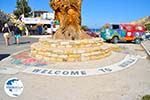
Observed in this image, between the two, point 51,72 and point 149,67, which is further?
point 149,67

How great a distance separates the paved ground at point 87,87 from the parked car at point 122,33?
12.4m

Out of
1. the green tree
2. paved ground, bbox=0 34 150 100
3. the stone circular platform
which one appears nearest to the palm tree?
the stone circular platform

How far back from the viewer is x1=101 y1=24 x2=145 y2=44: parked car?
21641 mm

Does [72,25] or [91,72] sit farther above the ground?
[72,25]

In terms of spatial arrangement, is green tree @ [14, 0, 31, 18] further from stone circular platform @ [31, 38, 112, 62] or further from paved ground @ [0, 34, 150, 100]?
paved ground @ [0, 34, 150, 100]

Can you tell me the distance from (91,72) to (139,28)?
14.0 m

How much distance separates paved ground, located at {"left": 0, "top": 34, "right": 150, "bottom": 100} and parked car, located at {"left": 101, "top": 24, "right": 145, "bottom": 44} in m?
12.4

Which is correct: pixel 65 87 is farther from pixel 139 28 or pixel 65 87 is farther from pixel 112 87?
pixel 139 28

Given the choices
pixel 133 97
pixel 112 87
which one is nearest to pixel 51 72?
pixel 112 87

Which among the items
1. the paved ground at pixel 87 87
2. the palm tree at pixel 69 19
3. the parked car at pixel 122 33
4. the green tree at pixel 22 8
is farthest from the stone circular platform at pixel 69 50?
the green tree at pixel 22 8

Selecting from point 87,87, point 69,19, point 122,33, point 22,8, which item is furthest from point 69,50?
point 22,8

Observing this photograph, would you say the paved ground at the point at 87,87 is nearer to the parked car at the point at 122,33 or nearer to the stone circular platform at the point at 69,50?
the stone circular platform at the point at 69,50

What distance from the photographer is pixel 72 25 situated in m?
13.7

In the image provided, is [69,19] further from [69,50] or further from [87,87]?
[87,87]
